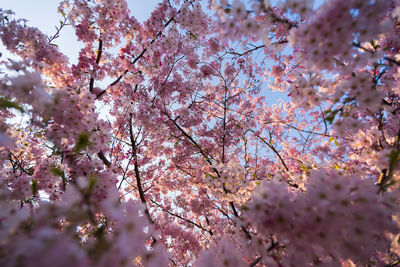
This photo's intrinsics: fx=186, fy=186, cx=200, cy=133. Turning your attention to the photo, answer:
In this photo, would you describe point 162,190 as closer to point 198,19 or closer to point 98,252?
point 198,19

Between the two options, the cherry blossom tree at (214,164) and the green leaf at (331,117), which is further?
the green leaf at (331,117)

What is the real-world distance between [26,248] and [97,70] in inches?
174

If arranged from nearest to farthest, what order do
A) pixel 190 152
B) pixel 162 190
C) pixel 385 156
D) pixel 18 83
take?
pixel 18 83 < pixel 385 156 < pixel 190 152 < pixel 162 190

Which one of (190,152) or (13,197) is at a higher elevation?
(190,152)

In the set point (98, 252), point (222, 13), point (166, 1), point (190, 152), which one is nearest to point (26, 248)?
point (98, 252)

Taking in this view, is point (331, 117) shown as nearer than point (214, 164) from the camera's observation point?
Yes

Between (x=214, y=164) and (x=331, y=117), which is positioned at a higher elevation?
(x=214, y=164)

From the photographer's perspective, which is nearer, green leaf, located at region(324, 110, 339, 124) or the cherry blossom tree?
the cherry blossom tree

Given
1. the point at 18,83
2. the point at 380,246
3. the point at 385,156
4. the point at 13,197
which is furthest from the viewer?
the point at 13,197

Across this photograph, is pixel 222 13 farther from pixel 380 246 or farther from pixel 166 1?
pixel 166 1

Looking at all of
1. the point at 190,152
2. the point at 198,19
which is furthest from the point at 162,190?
the point at 198,19

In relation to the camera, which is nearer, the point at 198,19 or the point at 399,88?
the point at 399,88

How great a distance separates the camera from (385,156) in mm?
2062

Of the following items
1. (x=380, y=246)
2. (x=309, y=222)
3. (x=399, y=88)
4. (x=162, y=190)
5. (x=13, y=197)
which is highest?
(x=162, y=190)
